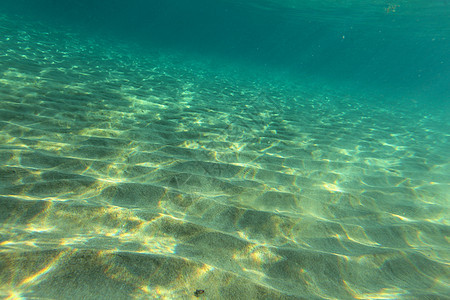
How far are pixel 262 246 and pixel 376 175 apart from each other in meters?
3.87

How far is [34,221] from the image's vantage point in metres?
2.25

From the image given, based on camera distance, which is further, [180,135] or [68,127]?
[180,135]

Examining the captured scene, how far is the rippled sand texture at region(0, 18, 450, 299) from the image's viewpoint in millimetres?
Result: 1779

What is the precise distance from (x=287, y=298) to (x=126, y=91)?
28.7 ft

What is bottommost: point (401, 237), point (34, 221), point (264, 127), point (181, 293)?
point (34, 221)

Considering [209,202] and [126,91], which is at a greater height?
[126,91]

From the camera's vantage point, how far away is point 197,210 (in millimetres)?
2902

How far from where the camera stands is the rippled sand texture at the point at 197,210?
178cm

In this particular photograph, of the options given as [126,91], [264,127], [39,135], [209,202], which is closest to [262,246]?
[209,202]

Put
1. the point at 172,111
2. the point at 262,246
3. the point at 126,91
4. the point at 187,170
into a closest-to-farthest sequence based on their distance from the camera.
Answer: the point at 262,246
the point at 187,170
the point at 172,111
the point at 126,91

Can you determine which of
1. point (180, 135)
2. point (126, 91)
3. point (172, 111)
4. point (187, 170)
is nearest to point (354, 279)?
point (187, 170)

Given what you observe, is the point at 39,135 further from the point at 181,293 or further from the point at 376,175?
the point at 376,175

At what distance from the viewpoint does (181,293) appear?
1.65m

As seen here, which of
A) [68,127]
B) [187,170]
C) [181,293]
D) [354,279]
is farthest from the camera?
[68,127]
